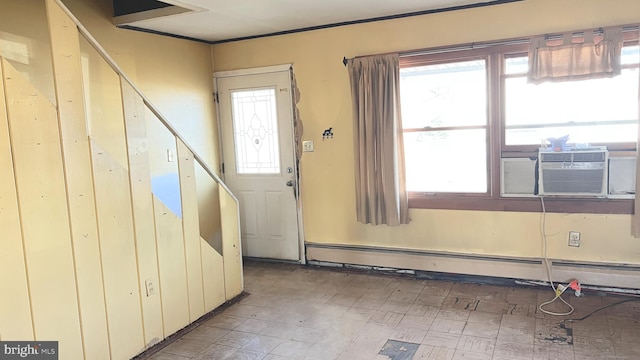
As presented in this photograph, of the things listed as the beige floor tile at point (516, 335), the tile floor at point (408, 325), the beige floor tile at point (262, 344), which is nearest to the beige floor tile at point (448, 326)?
the tile floor at point (408, 325)

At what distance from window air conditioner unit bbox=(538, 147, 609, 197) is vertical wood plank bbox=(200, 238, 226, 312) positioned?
2667 mm

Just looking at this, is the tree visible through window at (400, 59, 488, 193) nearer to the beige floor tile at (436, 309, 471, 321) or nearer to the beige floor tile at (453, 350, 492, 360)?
the beige floor tile at (436, 309, 471, 321)

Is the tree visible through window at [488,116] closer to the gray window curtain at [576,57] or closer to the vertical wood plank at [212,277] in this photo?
the gray window curtain at [576,57]

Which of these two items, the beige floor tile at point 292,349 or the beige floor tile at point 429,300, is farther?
the beige floor tile at point 429,300

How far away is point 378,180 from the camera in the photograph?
13.8ft

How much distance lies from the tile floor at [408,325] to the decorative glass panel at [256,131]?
137 cm

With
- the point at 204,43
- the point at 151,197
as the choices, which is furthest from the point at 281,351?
the point at 204,43

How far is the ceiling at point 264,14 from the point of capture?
3.58 meters

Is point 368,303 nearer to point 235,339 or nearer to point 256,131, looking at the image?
point 235,339

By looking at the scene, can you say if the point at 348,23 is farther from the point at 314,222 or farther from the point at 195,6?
the point at 314,222

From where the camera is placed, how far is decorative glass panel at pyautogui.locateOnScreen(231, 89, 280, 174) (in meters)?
4.79

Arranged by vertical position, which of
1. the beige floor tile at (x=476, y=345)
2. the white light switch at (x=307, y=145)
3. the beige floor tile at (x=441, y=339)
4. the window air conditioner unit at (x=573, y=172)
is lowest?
the beige floor tile at (x=476, y=345)

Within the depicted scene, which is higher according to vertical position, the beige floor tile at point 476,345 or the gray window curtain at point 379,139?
the gray window curtain at point 379,139

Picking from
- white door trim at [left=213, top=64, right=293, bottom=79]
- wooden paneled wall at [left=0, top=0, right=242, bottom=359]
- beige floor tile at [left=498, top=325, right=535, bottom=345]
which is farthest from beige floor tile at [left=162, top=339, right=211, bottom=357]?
white door trim at [left=213, top=64, right=293, bottom=79]
